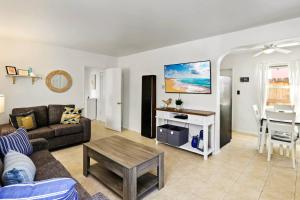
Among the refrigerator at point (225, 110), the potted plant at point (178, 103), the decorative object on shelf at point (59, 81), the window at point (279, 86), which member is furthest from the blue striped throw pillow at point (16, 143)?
the window at point (279, 86)

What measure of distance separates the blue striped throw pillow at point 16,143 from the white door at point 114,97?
2996mm

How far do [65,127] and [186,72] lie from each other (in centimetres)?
297

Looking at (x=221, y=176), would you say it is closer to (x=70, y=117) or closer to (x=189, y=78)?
(x=189, y=78)

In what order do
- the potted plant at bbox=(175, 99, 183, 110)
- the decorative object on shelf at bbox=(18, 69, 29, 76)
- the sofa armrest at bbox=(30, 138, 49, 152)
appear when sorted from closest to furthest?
the sofa armrest at bbox=(30, 138, 49, 152)
the decorative object on shelf at bbox=(18, 69, 29, 76)
the potted plant at bbox=(175, 99, 183, 110)

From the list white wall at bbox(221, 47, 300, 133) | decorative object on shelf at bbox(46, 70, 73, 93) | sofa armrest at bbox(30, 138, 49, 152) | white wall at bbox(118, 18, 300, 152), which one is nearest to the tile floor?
sofa armrest at bbox(30, 138, 49, 152)

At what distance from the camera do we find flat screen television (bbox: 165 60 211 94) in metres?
3.44

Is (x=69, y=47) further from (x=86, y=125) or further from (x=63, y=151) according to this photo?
(x=63, y=151)

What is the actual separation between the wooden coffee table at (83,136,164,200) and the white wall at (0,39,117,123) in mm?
2563

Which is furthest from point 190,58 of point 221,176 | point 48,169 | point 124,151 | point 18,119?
Answer: point 18,119

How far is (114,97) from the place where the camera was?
5.13 m

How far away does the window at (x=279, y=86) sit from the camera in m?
4.28

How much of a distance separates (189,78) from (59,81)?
3407 millimetres

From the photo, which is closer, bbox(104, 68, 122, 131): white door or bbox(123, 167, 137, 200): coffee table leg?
bbox(123, 167, 137, 200): coffee table leg

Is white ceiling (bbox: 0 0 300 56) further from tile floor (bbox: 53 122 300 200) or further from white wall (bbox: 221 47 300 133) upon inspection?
tile floor (bbox: 53 122 300 200)
